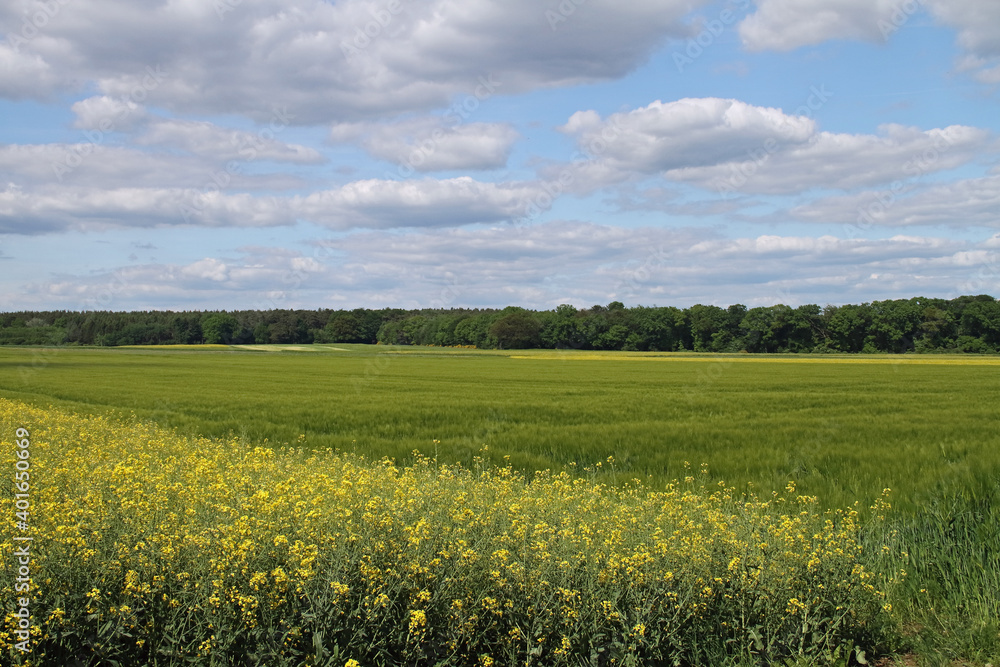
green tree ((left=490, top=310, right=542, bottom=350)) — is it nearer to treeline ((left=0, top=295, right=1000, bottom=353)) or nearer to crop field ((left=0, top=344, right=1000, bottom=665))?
treeline ((left=0, top=295, right=1000, bottom=353))

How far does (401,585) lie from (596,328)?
158 meters

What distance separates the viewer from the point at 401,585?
4684 millimetres

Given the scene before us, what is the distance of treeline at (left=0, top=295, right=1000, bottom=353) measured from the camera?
441 feet

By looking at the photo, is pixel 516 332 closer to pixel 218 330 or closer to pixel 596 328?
pixel 596 328

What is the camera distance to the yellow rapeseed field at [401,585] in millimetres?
4477

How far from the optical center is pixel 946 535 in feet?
25.7

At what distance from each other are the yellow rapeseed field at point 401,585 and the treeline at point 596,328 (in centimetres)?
14336

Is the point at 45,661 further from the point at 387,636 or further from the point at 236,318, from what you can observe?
the point at 236,318

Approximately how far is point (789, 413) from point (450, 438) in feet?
46.9

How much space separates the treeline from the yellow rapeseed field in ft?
470

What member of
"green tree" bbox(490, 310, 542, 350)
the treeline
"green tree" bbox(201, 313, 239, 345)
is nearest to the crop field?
the treeline
